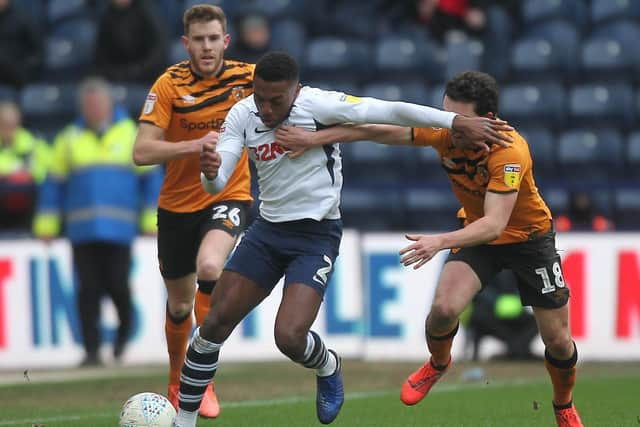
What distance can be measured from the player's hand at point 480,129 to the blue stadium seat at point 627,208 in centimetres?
701

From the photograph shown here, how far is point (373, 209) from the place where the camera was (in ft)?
48.0

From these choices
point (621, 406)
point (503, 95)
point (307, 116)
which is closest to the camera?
point (307, 116)

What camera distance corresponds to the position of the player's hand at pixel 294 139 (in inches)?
280

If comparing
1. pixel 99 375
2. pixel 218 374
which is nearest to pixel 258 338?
pixel 218 374

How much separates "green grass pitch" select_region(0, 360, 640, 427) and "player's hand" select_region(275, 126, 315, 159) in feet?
6.19

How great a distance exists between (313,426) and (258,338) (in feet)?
15.8

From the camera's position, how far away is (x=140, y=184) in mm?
12641

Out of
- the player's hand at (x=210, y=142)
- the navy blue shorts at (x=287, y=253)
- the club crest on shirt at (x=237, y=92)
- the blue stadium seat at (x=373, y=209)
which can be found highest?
the player's hand at (x=210, y=142)

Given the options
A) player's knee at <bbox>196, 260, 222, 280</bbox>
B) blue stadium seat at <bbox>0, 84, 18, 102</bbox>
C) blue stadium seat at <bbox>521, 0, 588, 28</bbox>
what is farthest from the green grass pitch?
blue stadium seat at <bbox>521, 0, 588, 28</bbox>

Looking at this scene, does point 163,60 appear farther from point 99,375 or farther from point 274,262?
point 274,262

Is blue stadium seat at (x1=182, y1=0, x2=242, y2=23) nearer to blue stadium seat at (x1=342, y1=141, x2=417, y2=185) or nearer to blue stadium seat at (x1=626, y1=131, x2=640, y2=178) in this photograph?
blue stadium seat at (x1=342, y1=141, x2=417, y2=185)

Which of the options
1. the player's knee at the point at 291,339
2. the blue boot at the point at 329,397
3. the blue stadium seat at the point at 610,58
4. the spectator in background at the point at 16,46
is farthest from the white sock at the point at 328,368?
the spectator in background at the point at 16,46

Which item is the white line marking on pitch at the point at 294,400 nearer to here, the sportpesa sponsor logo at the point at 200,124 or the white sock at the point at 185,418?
the white sock at the point at 185,418

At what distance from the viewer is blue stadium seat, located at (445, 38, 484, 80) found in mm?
15578
